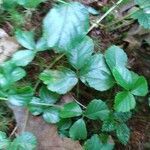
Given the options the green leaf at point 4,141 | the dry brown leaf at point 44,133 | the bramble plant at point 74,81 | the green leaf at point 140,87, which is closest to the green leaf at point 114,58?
the bramble plant at point 74,81

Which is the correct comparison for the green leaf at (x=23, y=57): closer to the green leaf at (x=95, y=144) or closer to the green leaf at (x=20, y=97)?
the green leaf at (x=20, y=97)

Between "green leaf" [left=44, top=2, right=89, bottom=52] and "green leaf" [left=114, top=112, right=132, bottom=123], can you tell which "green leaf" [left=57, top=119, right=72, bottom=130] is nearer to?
"green leaf" [left=114, top=112, right=132, bottom=123]

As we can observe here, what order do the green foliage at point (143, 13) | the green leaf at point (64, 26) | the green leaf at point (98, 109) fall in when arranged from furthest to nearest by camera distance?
the green foliage at point (143, 13) → the green leaf at point (98, 109) → the green leaf at point (64, 26)

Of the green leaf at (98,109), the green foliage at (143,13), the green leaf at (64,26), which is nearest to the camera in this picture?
the green leaf at (64,26)

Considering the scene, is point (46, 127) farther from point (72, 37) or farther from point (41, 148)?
point (72, 37)

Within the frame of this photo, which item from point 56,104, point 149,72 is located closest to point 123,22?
point 149,72

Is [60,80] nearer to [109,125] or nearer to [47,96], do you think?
[47,96]

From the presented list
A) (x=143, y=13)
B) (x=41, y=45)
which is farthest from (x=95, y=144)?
(x=143, y=13)

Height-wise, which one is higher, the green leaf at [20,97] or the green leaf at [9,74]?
the green leaf at [9,74]
